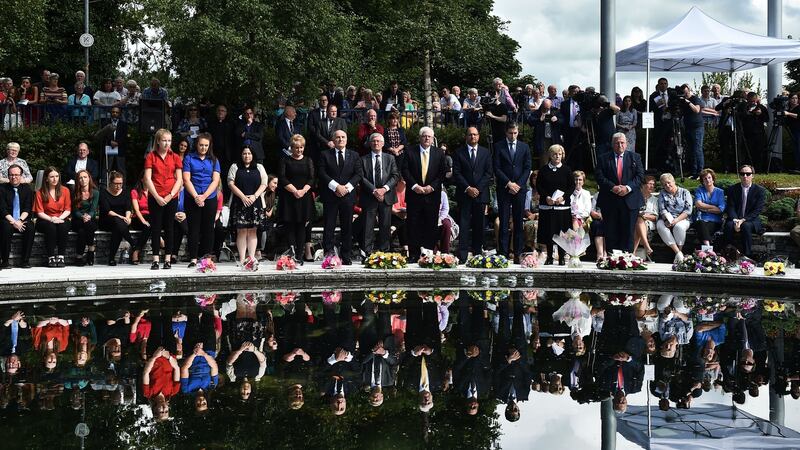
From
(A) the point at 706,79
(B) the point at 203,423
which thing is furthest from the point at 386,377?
(A) the point at 706,79

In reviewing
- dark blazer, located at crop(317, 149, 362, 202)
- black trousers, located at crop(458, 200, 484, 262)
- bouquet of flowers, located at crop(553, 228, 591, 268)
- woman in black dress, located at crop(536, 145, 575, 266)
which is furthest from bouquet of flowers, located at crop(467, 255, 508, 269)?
dark blazer, located at crop(317, 149, 362, 202)

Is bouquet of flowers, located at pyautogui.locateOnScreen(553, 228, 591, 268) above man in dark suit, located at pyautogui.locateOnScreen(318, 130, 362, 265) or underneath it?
underneath

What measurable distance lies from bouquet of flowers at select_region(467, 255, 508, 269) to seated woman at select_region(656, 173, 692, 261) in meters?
2.58

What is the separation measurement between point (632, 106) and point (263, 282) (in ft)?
28.4

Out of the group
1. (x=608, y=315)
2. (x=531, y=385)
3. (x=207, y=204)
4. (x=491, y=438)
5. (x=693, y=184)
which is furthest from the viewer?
(x=693, y=184)

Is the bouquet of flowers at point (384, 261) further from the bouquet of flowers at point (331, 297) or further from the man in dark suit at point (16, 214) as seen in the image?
the man in dark suit at point (16, 214)

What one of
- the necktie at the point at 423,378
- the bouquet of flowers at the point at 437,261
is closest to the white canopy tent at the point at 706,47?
the bouquet of flowers at the point at 437,261

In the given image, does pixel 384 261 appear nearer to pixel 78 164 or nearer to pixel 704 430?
pixel 78 164

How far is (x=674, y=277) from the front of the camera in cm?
1408

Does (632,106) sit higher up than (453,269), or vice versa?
(632,106)

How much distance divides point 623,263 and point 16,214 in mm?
8195

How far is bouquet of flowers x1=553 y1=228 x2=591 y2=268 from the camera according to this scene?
49.2 feet

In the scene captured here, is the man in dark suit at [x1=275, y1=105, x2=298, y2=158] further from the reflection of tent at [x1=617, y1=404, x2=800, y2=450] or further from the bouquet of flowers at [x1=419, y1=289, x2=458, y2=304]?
the reflection of tent at [x1=617, y1=404, x2=800, y2=450]

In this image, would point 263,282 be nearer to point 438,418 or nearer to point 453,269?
point 453,269
